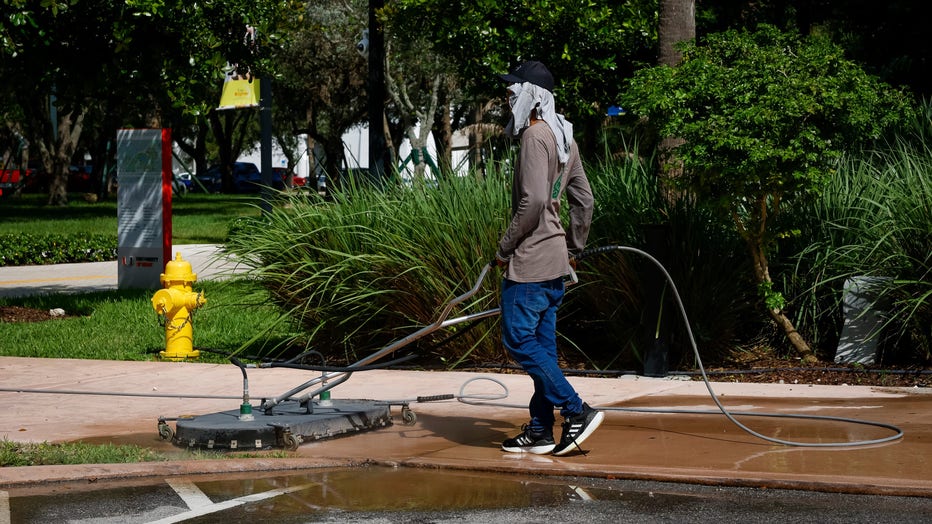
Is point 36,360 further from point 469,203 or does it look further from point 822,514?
point 822,514

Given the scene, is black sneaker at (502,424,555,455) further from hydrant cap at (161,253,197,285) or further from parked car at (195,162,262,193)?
parked car at (195,162,262,193)

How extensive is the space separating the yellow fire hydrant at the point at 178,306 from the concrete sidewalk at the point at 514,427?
25.3 inches

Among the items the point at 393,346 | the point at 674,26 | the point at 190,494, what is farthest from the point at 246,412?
the point at 674,26

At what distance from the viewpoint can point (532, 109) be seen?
6.32m

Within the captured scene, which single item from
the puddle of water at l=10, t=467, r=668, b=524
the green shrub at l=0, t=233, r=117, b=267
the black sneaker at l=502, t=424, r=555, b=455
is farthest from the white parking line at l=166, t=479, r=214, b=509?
the green shrub at l=0, t=233, r=117, b=267

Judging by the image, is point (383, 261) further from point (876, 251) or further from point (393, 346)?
point (876, 251)

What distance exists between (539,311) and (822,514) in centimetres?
180

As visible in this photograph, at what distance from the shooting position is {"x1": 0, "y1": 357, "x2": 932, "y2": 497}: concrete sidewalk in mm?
5938

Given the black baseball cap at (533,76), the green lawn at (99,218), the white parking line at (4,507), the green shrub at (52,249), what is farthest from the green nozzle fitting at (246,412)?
the green shrub at (52,249)

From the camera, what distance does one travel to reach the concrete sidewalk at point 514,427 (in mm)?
5938

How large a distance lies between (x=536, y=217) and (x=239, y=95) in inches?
528

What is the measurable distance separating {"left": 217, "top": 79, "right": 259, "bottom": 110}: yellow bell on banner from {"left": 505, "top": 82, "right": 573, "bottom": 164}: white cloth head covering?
12436 millimetres

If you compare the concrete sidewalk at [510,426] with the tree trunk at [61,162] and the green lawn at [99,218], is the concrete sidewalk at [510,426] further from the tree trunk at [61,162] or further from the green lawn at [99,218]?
the tree trunk at [61,162]

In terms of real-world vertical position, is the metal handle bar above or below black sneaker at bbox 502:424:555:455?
above
